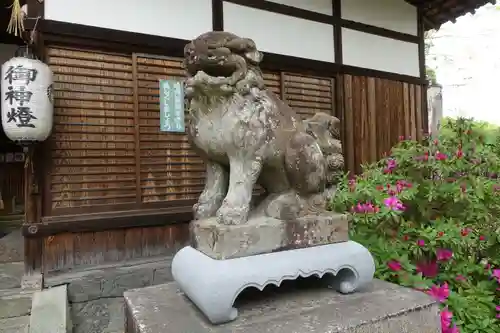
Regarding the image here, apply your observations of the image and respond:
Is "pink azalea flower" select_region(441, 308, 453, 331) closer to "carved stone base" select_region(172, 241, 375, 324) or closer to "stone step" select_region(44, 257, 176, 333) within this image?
"carved stone base" select_region(172, 241, 375, 324)

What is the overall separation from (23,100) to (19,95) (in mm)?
54

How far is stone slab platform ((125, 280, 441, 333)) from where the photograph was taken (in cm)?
145

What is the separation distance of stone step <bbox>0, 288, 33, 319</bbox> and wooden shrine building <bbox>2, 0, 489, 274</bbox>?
0.95ft

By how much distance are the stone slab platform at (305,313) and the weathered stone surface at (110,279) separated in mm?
1638

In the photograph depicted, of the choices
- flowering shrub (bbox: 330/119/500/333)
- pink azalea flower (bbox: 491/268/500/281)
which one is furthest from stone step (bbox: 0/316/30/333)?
pink azalea flower (bbox: 491/268/500/281)

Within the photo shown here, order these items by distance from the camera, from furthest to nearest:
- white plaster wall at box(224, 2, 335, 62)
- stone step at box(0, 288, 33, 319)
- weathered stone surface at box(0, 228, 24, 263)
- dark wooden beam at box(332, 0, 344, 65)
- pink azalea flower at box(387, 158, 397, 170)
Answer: dark wooden beam at box(332, 0, 344, 65), white plaster wall at box(224, 2, 335, 62), weathered stone surface at box(0, 228, 24, 263), pink azalea flower at box(387, 158, 397, 170), stone step at box(0, 288, 33, 319)

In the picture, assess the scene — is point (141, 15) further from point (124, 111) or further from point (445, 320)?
point (445, 320)

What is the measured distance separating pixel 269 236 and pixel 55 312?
2.14 meters

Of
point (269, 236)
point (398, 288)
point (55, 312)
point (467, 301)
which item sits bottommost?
point (55, 312)

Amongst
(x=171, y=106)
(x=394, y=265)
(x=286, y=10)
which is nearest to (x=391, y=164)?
(x=394, y=265)

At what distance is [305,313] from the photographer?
159cm

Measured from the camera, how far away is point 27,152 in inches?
126

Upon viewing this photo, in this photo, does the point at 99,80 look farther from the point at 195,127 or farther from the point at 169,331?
the point at 169,331

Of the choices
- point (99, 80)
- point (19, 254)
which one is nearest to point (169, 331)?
point (99, 80)
